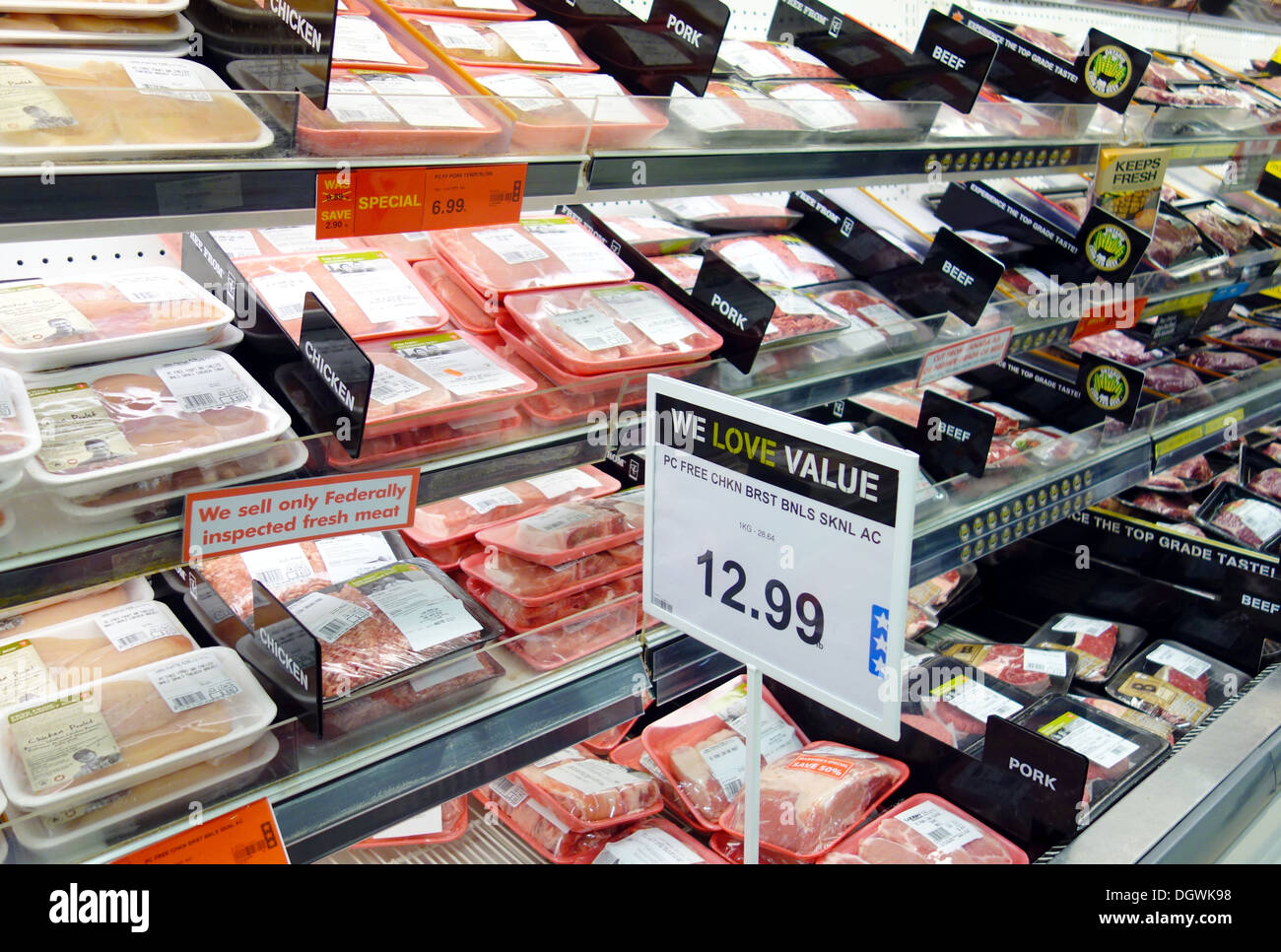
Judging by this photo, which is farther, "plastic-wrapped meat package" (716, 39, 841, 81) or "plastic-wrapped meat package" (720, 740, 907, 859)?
"plastic-wrapped meat package" (716, 39, 841, 81)

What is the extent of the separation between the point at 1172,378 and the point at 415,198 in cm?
266

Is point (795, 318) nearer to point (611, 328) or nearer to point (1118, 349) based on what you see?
point (611, 328)

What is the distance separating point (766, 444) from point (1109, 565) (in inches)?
75.6

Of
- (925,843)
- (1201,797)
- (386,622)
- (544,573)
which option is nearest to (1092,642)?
(1201,797)

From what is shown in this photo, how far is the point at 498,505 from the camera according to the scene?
187 cm

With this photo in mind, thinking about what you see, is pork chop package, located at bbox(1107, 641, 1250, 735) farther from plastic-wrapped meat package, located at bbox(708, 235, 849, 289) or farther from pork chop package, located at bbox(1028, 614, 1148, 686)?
plastic-wrapped meat package, located at bbox(708, 235, 849, 289)

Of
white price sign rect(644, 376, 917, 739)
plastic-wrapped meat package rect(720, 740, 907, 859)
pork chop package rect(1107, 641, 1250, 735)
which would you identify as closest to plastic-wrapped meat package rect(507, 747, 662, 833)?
plastic-wrapped meat package rect(720, 740, 907, 859)

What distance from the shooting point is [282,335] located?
54.5 inches

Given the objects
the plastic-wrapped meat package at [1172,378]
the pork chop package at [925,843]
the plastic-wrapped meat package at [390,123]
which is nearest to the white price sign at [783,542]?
the plastic-wrapped meat package at [390,123]

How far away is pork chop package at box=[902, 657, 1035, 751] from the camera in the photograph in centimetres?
213

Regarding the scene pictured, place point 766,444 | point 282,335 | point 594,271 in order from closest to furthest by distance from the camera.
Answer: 1. point 766,444
2. point 282,335
3. point 594,271

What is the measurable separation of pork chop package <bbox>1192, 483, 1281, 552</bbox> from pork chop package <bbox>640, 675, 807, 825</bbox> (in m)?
1.50

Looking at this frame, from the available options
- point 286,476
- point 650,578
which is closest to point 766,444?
point 650,578
